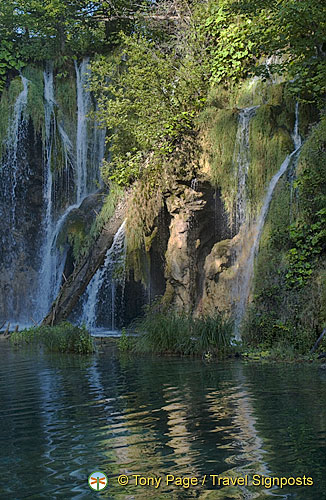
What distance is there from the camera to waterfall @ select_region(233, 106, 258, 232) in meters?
14.2

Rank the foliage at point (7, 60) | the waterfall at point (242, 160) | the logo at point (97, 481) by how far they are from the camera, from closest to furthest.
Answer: the logo at point (97, 481) < the waterfall at point (242, 160) < the foliage at point (7, 60)

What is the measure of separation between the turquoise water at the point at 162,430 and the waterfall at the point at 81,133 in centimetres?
1291

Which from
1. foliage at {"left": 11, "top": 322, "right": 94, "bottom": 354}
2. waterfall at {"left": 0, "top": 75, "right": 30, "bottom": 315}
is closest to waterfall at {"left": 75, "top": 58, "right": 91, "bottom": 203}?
waterfall at {"left": 0, "top": 75, "right": 30, "bottom": 315}

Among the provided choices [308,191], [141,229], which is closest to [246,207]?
[308,191]

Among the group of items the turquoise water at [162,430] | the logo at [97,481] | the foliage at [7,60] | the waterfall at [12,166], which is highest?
the foliage at [7,60]

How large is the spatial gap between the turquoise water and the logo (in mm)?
40

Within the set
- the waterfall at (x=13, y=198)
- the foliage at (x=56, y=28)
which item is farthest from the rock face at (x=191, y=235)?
the foliage at (x=56, y=28)

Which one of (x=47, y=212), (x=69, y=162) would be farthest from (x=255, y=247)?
(x=69, y=162)

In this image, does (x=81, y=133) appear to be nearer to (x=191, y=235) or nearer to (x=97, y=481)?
(x=191, y=235)

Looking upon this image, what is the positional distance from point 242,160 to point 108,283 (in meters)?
6.62

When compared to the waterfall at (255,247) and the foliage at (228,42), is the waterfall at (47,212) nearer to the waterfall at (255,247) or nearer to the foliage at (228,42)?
the foliage at (228,42)

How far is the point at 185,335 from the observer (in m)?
11.5

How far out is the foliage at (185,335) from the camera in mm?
11180

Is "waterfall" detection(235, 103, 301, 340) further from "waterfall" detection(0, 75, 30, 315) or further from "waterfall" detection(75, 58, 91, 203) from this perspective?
"waterfall" detection(0, 75, 30, 315)
